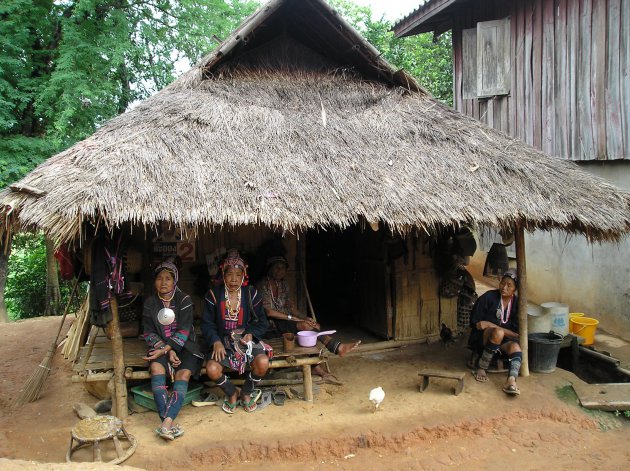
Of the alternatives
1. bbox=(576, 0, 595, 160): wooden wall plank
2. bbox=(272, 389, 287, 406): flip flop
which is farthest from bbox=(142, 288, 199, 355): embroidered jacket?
bbox=(576, 0, 595, 160): wooden wall plank

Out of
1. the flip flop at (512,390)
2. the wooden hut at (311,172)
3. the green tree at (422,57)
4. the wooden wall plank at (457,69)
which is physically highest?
the green tree at (422,57)

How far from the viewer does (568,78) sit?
853cm

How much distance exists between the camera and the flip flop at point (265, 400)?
17.4ft

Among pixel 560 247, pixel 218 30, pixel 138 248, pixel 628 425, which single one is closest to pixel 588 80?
pixel 560 247

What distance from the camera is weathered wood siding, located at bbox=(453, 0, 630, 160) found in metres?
7.66

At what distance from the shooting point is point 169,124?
18.6 ft

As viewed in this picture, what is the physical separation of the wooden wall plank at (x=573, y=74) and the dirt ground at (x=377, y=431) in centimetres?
418

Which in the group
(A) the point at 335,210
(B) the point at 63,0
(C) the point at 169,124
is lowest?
(A) the point at 335,210

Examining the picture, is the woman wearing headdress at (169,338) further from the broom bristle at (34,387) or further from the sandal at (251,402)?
the broom bristle at (34,387)

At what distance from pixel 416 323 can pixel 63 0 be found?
962 cm

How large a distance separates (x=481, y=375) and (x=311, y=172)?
3.10 meters

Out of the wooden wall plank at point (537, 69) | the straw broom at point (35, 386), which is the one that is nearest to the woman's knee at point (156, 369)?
the straw broom at point (35, 386)

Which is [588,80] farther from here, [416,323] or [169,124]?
[169,124]

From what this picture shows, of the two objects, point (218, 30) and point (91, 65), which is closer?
point (91, 65)
